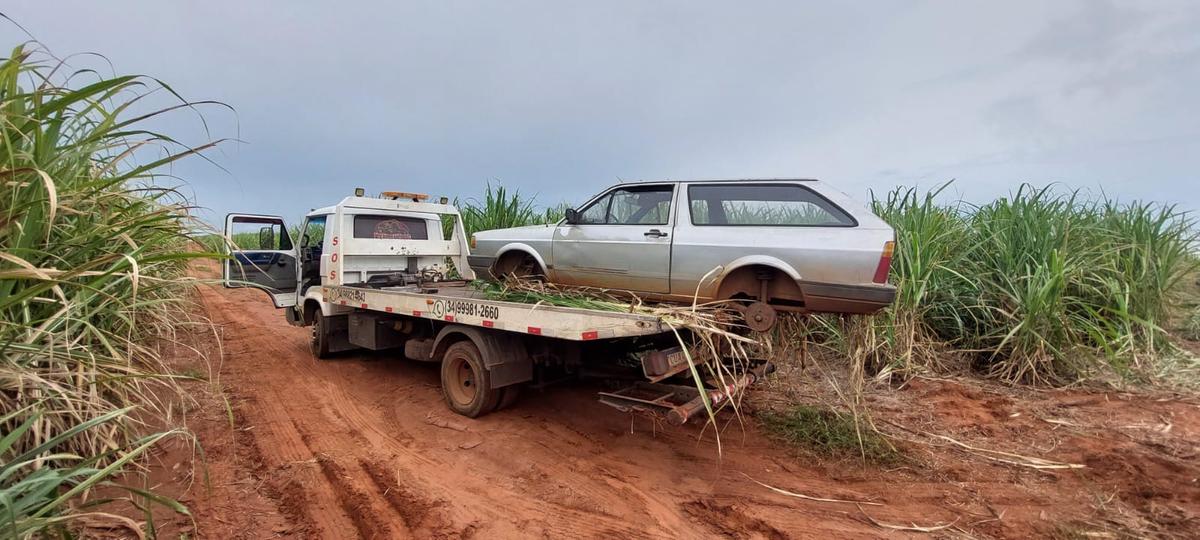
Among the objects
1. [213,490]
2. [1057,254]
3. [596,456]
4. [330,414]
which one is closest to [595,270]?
[596,456]

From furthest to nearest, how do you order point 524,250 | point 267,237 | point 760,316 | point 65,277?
point 267,237, point 524,250, point 760,316, point 65,277

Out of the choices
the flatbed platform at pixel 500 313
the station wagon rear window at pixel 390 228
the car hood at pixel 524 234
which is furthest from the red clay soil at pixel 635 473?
the station wagon rear window at pixel 390 228

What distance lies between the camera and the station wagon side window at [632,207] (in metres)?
5.42

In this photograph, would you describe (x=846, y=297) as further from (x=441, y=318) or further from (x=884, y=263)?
(x=441, y=318)

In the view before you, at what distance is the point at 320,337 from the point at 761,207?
18.8 feet

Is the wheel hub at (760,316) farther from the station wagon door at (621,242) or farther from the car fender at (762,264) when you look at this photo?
the station wagon door at (621,242)

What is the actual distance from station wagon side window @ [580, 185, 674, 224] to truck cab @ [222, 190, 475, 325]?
2.60m

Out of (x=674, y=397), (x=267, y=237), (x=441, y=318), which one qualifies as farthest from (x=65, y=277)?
(x=267, y=237)

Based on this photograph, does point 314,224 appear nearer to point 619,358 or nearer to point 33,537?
point 619,358

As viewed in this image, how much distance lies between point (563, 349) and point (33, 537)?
133 inches

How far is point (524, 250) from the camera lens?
6117mm

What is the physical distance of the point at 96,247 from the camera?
2709mm

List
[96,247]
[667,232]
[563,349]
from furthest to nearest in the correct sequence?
[667,232], [563,349], [96,247]

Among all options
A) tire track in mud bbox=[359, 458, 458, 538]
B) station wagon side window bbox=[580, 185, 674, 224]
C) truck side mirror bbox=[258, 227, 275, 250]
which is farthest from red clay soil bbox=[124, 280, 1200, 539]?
truck side mirror bbox=[258, 227, 275, 250]
